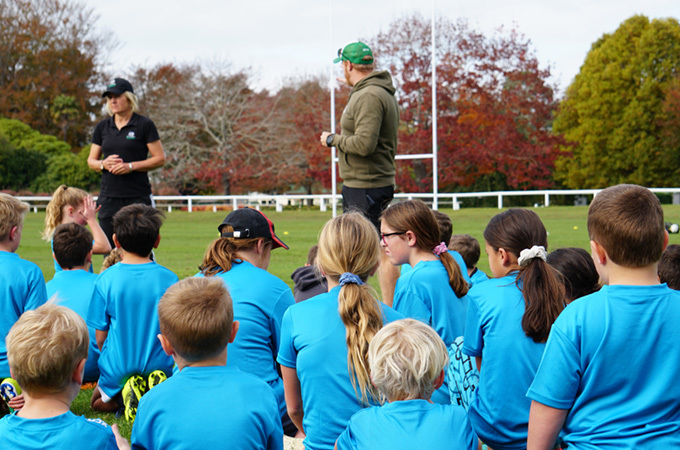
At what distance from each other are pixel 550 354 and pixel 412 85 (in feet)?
75.5

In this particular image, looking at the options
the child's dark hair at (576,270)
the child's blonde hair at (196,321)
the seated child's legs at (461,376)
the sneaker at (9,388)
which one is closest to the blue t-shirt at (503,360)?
the seated child's legs at (461,376)

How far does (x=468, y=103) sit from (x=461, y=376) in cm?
2434

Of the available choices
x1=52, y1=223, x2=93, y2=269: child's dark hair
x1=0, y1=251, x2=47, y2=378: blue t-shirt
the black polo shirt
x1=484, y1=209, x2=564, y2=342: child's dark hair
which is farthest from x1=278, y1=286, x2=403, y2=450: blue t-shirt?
the black polo shirt

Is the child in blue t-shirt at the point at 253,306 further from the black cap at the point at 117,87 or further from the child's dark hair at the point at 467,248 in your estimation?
the black cap at the point at 117,87

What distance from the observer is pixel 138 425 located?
2.35 metres

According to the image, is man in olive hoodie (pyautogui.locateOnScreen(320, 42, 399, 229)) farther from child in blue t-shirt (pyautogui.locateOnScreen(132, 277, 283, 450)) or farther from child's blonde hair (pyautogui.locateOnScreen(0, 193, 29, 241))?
child in blue t-shirt (pyautogui.locateOnScreen(132, 277, 283, 450))

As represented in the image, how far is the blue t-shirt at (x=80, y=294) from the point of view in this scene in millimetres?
4613

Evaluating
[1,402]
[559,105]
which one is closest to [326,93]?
[559,105]

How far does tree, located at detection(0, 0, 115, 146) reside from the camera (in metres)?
38.4

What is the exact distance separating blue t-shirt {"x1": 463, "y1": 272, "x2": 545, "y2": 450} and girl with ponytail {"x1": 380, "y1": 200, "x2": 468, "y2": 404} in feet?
1.48

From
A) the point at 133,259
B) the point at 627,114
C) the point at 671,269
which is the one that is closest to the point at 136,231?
the point at 133,259

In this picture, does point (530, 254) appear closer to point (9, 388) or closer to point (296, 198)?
point (9, 388)

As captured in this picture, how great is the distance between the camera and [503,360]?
9.72 feet

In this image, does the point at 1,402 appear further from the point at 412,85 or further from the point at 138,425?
the point at 412,85
